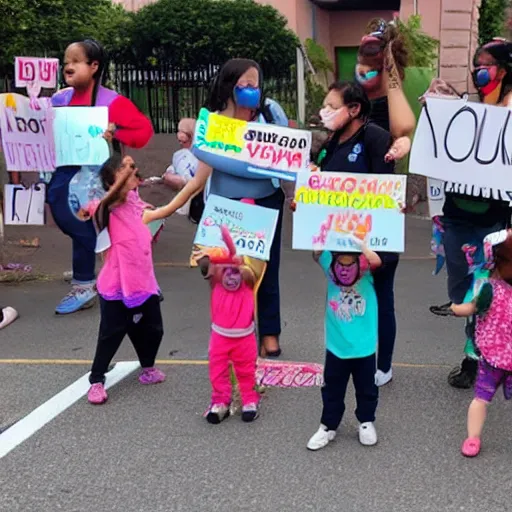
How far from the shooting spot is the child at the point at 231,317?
12.2ft

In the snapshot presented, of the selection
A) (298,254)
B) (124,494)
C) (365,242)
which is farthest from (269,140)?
(298,254)

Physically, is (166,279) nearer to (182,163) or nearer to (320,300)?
(320,300)

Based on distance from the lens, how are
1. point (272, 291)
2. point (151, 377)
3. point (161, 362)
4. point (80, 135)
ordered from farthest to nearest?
point (80, 135) → point (161, 362) → point (272, 291) → point (151, 377)

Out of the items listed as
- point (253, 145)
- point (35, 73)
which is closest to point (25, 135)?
point (35, 73)

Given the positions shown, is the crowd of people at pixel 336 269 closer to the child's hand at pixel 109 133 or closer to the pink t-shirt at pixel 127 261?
the pink t-shirt at pixel 127 261

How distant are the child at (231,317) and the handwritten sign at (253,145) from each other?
0.42 metres

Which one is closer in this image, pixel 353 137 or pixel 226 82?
pixel 353 137

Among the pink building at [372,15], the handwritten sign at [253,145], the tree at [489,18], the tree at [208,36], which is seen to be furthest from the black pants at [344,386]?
the tree at [489,18]

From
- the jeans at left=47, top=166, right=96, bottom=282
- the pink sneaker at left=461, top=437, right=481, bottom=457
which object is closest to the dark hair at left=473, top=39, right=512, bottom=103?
the pink sneaker at left=461, top=437, right=481, bottom=457

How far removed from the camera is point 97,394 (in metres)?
4.15

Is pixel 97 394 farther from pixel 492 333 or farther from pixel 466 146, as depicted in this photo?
pixel 466 146

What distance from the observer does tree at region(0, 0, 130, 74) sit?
29.2 feet

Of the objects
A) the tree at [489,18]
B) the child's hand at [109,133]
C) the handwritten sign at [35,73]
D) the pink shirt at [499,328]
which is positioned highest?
the tree at [489,18]

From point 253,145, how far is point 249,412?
53.1 inches
